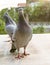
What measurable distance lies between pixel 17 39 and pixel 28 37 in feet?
0.16

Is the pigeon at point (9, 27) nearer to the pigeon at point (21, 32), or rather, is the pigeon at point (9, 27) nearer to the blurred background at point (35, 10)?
the pigeon at point (21, 32)

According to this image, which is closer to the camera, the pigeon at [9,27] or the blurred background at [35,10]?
the pigeon at [9,27]

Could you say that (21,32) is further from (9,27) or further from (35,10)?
(35,10)

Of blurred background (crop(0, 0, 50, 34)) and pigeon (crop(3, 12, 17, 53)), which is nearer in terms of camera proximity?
pigeon (crop(3, 12, 17, 53))

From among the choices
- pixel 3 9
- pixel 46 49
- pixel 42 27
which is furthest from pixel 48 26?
pixel 46 49

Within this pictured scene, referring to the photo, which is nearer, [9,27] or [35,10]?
[9,27]

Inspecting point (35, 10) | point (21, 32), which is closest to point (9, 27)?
point (21, 32)

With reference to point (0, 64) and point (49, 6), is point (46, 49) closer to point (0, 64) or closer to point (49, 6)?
point (0, 64)

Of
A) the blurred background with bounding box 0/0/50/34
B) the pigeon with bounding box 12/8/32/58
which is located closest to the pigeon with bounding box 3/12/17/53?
the pigeon with bounding box 12/8/32/58

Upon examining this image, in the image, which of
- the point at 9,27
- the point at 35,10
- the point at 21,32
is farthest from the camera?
the point at 35,10

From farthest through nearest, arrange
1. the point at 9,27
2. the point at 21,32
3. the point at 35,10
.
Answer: the point at 35,10, the point at 9,27, the point at 21,32

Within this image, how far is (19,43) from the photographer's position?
28.1 inches

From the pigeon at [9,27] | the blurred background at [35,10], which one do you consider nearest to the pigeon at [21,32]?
the pigeon at [9,27]

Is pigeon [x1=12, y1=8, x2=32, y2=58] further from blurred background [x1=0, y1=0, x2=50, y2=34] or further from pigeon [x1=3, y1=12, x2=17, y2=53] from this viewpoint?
blurred background [x1=0, y1=0, x2=50, y2=34]
